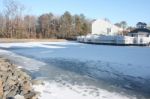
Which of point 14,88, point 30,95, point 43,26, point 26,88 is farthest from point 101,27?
point 30,95

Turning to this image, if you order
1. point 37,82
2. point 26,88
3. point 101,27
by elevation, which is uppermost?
point 101,27

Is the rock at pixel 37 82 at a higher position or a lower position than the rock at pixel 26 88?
lower

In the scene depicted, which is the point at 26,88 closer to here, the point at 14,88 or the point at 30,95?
the point at 14,88

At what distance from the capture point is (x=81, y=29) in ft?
231

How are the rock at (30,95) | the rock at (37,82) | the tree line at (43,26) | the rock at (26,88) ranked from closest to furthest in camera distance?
1. the rock at (30,95)
2. the rock at (26,88)
3. the rock at (37,82)
4. the tree line at (43,26)

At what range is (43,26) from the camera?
71.7 meters

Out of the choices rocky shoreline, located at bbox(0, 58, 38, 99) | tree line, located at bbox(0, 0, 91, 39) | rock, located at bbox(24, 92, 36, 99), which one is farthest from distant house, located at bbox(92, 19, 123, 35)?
rock, located at bbox(24, 92, 36, 99)

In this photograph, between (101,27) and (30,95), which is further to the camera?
(101,27)

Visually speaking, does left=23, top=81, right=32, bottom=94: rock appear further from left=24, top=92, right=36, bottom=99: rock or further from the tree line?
the tree line

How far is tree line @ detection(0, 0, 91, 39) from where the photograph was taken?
65.3 m

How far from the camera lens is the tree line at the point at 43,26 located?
6530cm

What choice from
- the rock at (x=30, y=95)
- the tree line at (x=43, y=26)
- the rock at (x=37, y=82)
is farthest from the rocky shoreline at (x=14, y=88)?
the tree line at (x=43, y=26)

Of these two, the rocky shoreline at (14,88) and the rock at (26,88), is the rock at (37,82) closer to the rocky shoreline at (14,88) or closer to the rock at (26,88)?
the rocky shoreline at (14,88)

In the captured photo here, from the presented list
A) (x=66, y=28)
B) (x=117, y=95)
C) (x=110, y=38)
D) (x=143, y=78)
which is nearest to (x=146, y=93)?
(x=117, y=95)
